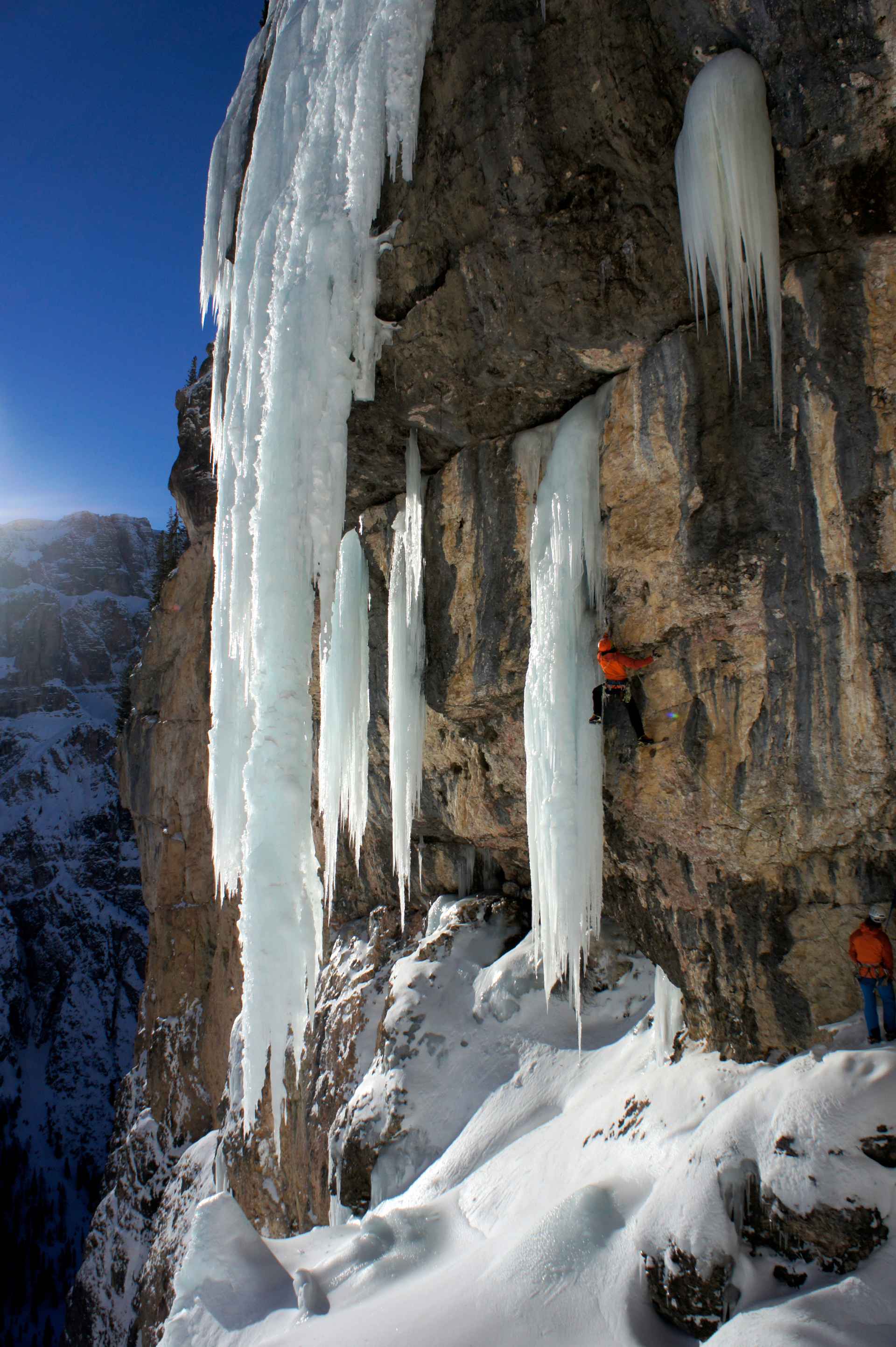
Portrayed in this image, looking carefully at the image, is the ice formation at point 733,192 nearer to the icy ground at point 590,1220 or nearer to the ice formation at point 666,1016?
the icy ground at point 590,1220

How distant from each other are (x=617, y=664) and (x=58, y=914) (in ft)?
128

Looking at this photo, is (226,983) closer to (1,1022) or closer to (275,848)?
(275,848)

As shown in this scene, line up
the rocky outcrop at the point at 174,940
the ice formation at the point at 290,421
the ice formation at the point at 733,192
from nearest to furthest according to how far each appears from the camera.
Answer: the ice formation at the point at 733,192 < the ice formation at the point at 290,421 < the rocky outcrop at the point at 174,940

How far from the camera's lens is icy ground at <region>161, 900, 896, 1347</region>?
432 cm

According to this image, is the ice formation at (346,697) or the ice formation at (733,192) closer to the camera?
the ice formation at (733,192)

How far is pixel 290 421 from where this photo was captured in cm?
636

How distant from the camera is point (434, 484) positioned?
25.8 feet

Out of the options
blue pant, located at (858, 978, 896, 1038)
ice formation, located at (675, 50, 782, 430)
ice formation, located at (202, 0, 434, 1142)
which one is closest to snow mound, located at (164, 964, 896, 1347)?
blue pant, located at (858, 978, 896, 1038)

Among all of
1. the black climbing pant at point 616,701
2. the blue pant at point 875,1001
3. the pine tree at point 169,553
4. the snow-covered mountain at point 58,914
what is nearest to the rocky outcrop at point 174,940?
the pine tree at point 169,553

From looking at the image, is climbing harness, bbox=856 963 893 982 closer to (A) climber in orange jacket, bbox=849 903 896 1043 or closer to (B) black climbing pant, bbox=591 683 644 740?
(A) climber in orange jacket, bbox=849 903 896 1043

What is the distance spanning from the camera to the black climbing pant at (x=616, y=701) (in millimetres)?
6008

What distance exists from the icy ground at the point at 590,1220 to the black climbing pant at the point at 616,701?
2.49 meters

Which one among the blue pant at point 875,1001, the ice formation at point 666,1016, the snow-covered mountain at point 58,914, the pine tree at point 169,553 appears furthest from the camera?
the snow-covered mountain at point 58,914

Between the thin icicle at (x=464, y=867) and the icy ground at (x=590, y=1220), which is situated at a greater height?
the thin icicle at (x=464, y=867)
